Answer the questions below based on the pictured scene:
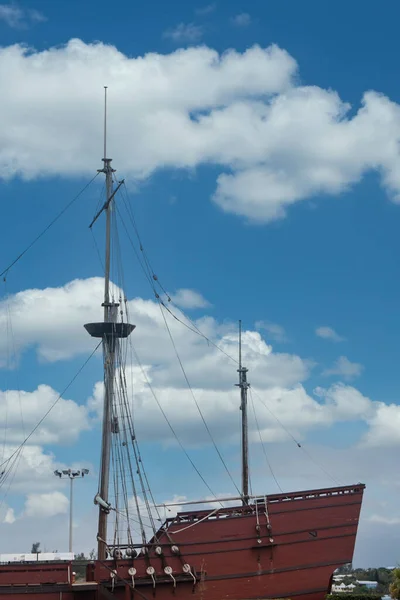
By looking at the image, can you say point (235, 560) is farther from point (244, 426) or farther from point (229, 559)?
point (244, 426)

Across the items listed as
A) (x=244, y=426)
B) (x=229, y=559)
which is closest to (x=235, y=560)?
(x=229, y=559)

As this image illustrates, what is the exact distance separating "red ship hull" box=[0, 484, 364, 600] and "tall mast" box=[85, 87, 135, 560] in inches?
114

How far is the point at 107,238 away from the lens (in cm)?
4275

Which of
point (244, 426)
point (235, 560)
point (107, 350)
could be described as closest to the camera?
point (235, 560)

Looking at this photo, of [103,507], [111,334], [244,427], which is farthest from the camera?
[244,427]

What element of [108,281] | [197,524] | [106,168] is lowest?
[197,524]

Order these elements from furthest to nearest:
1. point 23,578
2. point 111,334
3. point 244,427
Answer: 1. point 244,427
2. point 111,334
3. point 23,578

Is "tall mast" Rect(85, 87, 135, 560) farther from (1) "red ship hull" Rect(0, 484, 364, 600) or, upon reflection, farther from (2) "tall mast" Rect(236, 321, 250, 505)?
(2) "tall mast" Rect(236, 321, 250, 505)

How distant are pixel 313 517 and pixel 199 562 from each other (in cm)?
474

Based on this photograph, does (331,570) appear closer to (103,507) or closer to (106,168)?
(103,507)

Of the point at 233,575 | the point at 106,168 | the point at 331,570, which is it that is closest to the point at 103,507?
the point at 233,575

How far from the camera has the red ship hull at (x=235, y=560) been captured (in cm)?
3425

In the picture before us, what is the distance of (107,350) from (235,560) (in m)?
11.9

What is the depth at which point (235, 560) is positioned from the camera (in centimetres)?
3438
